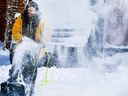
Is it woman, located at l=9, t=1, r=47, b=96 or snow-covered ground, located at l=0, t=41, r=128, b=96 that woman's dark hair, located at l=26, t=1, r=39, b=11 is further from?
snow-covered ground, located at l=0, t=41, r=128, b=96

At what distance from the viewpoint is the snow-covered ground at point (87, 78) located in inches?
122

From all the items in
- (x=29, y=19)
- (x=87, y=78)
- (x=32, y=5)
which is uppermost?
(x=32, y=5)

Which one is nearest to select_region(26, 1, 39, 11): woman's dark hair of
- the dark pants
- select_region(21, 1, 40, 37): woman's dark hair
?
select_region(21, 1, 40, 37): woman's dark hair

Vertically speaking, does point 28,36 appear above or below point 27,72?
above

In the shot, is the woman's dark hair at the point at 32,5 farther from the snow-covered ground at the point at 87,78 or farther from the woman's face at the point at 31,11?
the snow-covered ground at the point at 87,78

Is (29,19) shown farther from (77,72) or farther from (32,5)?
(77,72)

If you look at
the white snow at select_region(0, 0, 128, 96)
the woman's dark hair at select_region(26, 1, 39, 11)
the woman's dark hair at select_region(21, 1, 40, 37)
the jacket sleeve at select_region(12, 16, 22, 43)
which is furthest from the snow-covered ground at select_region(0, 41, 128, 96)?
the woman's dark hair at select_region(26, 1, 39, 11)

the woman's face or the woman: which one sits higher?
the woman's face

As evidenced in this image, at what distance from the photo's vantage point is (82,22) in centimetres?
319

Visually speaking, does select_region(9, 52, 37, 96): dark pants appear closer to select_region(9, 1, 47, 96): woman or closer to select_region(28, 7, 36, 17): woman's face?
select_region(9, 1, 47, 96): woman

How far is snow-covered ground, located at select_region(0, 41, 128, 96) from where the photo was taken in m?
3.11

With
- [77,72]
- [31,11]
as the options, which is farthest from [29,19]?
[77,72]

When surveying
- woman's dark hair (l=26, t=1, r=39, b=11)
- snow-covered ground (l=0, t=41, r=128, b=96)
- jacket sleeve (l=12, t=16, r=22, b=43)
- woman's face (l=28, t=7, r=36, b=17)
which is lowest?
snow-covered ground (l=0, t=41, r=128, b=96)

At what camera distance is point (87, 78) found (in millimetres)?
3156
